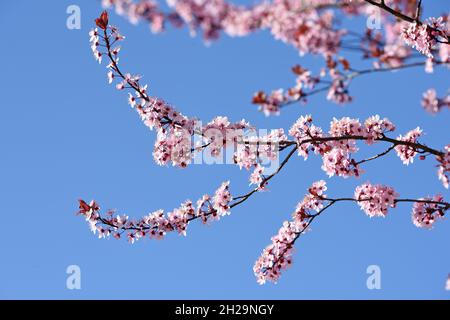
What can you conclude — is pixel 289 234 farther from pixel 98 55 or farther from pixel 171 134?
pixel 98 55

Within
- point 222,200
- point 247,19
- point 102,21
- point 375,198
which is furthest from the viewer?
point 247,19

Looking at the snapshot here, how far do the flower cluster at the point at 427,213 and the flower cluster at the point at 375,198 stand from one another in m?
0.38

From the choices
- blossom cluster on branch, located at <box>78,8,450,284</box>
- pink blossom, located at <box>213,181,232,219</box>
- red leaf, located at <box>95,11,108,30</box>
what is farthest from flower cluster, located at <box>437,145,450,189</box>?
red leaf, located at <box>95,11,108,30</box>

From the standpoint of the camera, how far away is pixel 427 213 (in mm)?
6809

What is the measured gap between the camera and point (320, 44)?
10.6 metres

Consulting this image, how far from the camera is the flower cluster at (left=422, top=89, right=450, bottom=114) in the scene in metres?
7.99

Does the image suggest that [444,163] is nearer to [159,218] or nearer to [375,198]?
[375,198]

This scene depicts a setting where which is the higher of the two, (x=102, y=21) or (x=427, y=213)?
(x=102, y=21)

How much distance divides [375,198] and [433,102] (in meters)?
2.20

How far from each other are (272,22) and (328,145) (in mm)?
5669

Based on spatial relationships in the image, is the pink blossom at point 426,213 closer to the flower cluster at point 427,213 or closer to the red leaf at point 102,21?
the flower cluster at point 427,213

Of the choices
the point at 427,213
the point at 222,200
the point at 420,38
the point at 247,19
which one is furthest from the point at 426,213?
the point at 247,19

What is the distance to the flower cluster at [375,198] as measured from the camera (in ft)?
22.2
